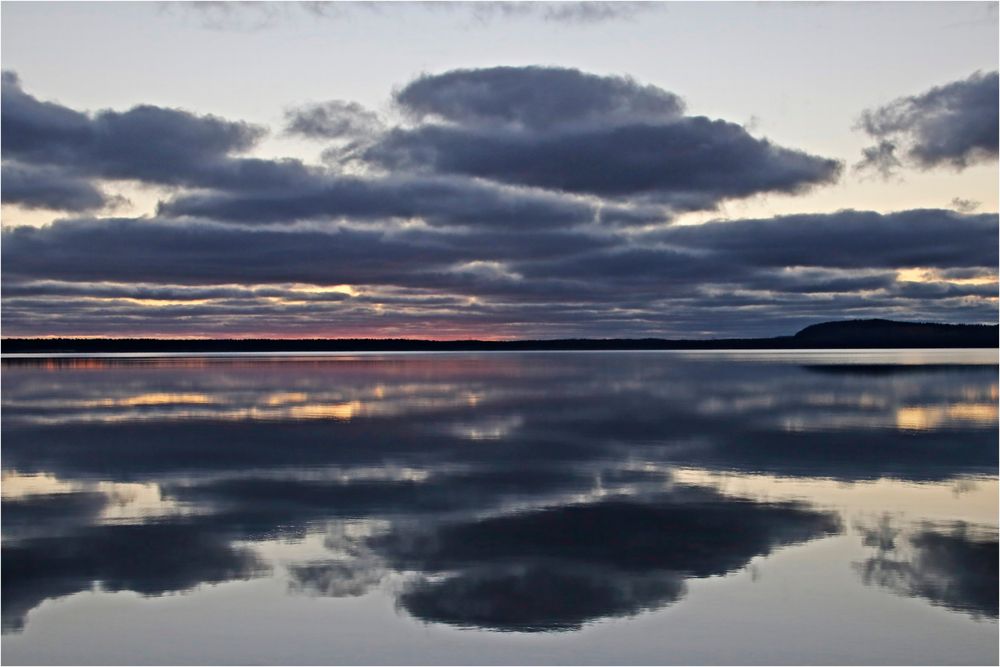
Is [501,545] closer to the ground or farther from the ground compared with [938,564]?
farther from the ground

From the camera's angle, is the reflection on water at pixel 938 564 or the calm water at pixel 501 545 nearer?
the calm water at pixel 501 545

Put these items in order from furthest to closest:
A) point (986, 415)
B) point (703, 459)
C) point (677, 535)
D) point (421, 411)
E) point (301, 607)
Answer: point (421, 411), point (986, 415), point (703, 459), point (677, 535), point (301, 607)

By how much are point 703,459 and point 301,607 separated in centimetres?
1485

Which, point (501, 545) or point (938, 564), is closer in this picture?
point (938, 564)

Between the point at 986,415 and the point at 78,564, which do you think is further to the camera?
the point at 986,415

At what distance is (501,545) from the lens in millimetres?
14945

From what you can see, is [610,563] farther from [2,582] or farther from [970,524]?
[2,582]

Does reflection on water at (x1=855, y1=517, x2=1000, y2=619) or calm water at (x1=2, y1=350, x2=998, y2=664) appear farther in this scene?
reflection on water at (x1=855, y1=517, x2=1000, y2=619)

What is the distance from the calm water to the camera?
35.8ft

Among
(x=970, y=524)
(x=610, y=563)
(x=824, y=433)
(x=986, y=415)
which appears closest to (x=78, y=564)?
(x=610, y=563)

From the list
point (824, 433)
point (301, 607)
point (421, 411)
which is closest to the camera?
point (301, 607)

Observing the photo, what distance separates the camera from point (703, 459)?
2456 centimetres

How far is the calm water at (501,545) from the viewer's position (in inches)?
429

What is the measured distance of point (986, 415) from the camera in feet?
121
